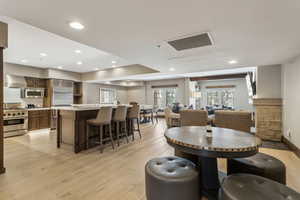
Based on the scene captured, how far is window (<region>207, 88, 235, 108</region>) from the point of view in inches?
372

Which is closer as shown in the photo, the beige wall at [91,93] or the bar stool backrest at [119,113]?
the bar stool backrest at [119,113]

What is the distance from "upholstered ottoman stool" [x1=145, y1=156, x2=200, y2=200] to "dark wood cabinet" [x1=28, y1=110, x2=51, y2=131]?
19.0 ft

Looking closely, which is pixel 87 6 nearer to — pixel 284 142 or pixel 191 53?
pixel 191 53

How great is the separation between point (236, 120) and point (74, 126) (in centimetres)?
352

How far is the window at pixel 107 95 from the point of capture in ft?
28.9

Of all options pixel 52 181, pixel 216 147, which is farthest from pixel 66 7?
pixel 52 181

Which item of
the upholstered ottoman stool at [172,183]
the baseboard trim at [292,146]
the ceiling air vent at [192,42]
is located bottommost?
the baseboard trim at [292,146]

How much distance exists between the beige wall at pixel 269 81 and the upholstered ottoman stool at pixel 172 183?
4.30m

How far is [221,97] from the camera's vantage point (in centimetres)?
980

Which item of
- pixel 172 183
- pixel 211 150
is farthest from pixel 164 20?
pixel 172 183

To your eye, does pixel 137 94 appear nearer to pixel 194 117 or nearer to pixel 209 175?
pixel 194 117

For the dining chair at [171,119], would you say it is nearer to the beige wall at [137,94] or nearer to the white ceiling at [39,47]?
the white ceiling at [39,47]

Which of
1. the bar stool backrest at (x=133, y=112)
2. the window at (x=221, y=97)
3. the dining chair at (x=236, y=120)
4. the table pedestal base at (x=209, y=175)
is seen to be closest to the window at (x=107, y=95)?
the bar stool backrest at (x=133, y=112)

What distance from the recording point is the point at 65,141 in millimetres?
3584
